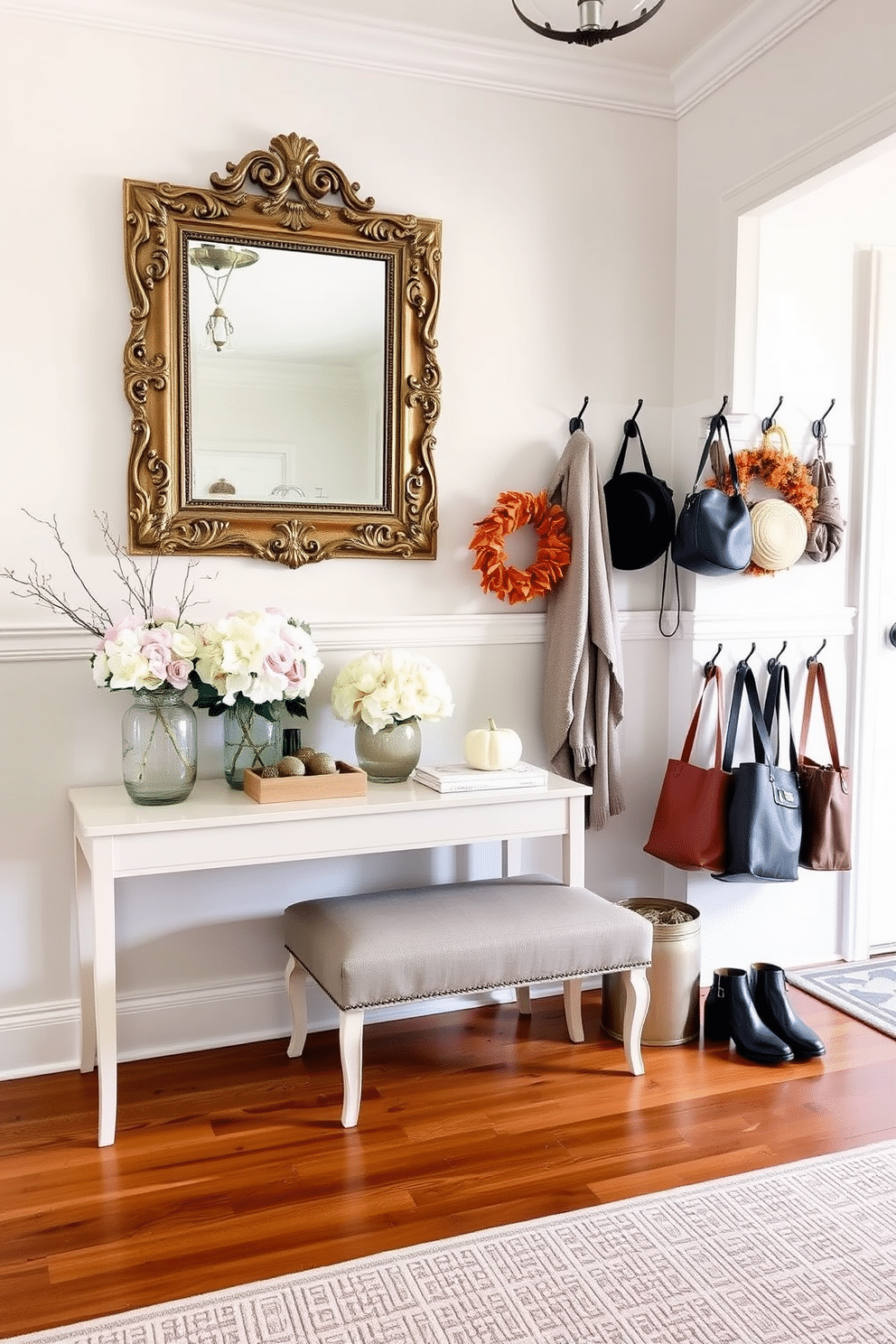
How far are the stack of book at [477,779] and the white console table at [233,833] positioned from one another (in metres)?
0.02

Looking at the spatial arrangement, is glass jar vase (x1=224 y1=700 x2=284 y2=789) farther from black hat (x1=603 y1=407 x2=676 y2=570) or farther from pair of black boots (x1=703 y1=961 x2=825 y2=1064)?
pair of black boots (x1=703 y1=961 x2=825 y2=1064)

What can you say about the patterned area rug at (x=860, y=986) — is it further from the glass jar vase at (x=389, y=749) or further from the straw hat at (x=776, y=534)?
the glass jar vase at (x=389, y=749)

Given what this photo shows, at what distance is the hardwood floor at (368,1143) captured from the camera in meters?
1.94

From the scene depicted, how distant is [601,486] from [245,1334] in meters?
2.18

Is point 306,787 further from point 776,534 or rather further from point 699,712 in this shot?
point 776,534

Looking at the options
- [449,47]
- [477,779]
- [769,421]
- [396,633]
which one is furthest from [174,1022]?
[449,47]

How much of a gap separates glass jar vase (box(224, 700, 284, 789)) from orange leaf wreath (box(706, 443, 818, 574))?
1.40 metres

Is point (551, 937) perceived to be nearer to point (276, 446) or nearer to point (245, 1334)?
point (245, 1334)

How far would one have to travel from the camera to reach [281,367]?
2.77m

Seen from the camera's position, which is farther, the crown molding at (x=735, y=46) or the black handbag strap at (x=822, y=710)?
the black handbag strap at (x=822, y=710)

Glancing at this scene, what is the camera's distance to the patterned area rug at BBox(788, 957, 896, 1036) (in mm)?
2947

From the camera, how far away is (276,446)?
279cm

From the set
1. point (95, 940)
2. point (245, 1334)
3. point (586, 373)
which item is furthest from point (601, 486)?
point (245, 1334)

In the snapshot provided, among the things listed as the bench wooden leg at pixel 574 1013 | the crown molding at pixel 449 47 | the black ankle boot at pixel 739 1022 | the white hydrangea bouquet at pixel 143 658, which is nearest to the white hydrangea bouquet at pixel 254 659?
the white hydrangea bouquet at pixel 143 658
